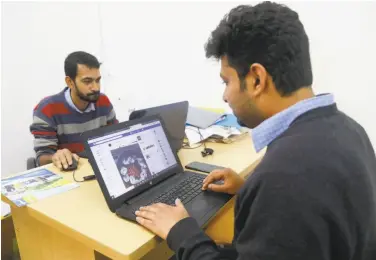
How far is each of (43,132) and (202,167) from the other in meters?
1.04

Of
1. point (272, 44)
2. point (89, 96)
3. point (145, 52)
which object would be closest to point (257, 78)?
point (272, 44)

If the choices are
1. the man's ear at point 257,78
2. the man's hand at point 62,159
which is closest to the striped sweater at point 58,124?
the man's hand at point 62,159

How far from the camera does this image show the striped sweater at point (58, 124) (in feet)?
5.79

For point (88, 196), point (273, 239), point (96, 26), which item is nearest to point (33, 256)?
point (88, 196)

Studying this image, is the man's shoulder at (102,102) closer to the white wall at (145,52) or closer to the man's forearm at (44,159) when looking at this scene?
the man's forearm at (44,159)

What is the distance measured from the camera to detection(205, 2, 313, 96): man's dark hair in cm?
70

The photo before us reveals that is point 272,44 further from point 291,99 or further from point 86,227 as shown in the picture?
point 86,227

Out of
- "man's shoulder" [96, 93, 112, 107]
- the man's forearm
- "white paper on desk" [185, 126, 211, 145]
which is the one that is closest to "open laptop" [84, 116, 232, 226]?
"white paper on desk" [185, 126, 211, 145]

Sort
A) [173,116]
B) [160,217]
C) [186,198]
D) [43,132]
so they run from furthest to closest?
[43,132] → [173,116] → [186,198] → [160,217]

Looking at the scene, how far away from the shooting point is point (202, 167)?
1.30 meters

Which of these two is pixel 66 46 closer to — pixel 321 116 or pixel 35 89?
pixel 35 89

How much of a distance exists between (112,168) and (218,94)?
5.20 feet

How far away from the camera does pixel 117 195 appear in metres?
0.97

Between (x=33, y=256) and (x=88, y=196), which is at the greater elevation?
(x=88, y=196)
